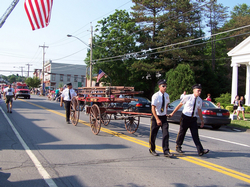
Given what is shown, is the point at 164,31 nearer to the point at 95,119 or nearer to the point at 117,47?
the point at 117,47

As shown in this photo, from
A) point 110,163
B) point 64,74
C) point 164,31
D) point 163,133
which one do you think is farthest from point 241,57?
point 64,74

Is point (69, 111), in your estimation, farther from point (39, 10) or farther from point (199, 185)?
point (199, 185)

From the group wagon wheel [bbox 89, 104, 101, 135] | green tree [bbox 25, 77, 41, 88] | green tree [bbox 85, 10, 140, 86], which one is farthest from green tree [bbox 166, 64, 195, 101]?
green tree [bbox 25, 77, 41, 88]

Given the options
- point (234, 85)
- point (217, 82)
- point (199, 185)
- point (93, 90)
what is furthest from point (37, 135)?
point (217, 82)

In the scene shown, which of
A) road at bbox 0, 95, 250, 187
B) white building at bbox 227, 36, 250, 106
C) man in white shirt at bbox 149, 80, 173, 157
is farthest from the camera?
white building at bbox 227, 36, 250, 106

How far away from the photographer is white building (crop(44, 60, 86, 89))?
79.4 m

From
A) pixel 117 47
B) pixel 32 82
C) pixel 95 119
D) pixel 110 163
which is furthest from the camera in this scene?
pixel 32 82

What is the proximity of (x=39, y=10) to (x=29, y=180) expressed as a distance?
727cm

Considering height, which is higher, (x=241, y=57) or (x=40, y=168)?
(x=241, y=57)

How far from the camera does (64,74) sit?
265 feet

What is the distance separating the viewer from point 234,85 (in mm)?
30062

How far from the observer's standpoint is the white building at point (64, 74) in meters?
79.4

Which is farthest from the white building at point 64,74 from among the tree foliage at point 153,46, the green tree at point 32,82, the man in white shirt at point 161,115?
the man in white shirt at point 161,115

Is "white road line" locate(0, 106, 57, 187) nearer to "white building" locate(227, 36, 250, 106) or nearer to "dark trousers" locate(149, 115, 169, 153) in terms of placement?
"dark trousers" locate(149, 115, 169, 153)
